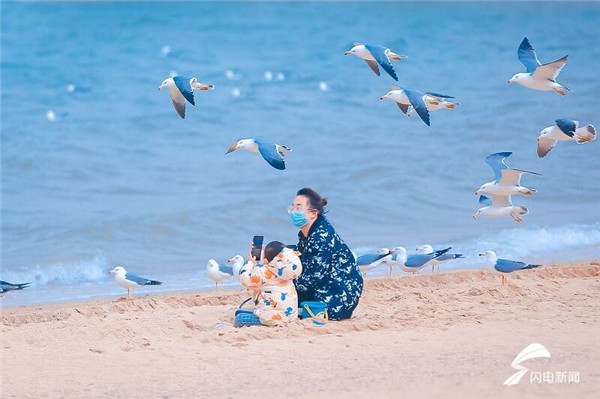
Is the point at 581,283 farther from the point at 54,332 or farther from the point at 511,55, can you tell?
the point at 511,55

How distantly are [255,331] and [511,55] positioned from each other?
2119 cm

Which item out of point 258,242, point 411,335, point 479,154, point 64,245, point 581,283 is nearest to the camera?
point 411,335

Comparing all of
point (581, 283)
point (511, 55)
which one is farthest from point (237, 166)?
point (511, 55)

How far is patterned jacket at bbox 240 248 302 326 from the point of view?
23.4 feet

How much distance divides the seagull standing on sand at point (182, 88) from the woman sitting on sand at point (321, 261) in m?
1.47

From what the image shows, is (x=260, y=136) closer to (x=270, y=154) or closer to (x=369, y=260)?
(x=369, y=260)

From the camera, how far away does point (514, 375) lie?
5906 millimetres

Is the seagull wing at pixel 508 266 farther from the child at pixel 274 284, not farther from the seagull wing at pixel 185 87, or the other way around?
the seagull wing at pixel 185 87

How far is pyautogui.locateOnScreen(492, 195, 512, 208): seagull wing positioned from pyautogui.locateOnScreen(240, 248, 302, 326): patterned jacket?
296 cm

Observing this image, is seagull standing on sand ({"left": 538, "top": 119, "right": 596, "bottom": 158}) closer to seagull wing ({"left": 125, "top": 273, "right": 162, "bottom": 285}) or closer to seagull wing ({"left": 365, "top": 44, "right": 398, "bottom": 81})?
seagull wing ({"left": 365, "top": 44, "right": 398, "bottom": 81})

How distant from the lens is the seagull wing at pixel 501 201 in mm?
9555

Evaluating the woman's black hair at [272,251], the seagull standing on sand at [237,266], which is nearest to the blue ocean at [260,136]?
the seagull standing on sand at [237,266]

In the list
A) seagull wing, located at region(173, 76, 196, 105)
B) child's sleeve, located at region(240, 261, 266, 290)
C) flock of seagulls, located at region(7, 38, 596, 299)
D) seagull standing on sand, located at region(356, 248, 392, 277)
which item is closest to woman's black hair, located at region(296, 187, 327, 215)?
child's sleeve, located at region(240, 261, 266, 290)

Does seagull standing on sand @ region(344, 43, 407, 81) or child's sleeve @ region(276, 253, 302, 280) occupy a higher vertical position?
seagull standing on sand @ region(344, 43, 407, 81)
